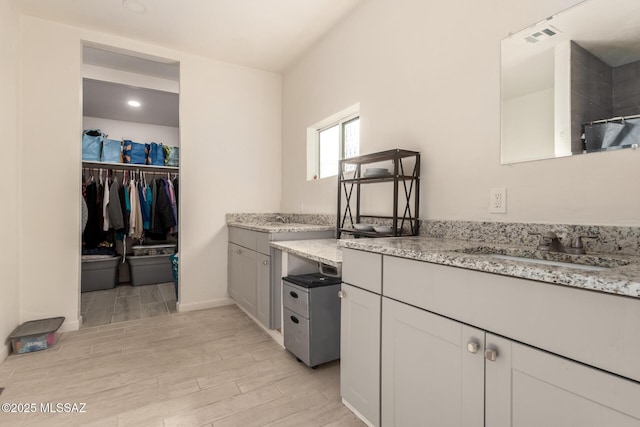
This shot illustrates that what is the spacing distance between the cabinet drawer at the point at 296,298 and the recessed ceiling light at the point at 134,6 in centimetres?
242

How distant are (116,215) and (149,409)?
3.10 m

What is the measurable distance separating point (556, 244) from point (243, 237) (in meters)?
2.39

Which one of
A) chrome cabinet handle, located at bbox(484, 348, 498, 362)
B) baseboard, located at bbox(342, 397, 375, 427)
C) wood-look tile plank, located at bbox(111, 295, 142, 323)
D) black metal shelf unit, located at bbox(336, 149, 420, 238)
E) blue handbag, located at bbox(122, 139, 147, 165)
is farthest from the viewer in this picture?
blue handbag, located at bbox(122, 139, 147, 165)

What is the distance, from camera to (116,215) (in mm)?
3986

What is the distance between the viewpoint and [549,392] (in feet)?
2.62

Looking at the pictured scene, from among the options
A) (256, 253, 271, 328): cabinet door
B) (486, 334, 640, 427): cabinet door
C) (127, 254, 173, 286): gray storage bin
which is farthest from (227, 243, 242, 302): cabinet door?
(486, 334, 640, 427): cabinet door

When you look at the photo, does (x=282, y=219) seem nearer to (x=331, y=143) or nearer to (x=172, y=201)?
(x=331, y=143)

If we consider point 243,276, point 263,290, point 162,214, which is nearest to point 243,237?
point 243,276

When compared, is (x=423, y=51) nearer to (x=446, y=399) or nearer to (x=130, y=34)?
(x=446, y=399)

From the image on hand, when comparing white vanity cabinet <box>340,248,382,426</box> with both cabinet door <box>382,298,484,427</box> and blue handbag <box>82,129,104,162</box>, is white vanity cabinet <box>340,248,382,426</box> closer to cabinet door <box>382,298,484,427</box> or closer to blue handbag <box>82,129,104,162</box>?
cabinet door <box>382,298,484,427</box>

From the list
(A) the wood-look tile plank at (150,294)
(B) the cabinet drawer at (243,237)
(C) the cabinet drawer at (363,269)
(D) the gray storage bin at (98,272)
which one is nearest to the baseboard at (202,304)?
(A) the wood-look tile plank at (150,294)

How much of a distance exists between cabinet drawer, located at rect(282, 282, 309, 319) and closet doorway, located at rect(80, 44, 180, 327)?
1.76 metres

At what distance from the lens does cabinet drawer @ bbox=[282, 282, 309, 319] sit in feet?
6.38

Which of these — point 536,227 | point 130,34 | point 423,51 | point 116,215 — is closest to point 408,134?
point 423,51
